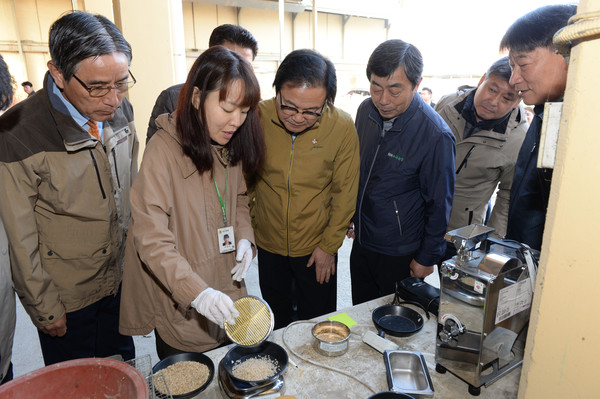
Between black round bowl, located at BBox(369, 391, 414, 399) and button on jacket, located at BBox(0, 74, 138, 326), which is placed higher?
button on jacket, located at BBox(0, 74, 138, 326)

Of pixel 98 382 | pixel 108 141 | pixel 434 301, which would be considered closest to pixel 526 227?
pixel 434 301

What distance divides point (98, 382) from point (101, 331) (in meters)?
0.91

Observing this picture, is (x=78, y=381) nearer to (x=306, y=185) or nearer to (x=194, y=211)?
(x=194, y=211)

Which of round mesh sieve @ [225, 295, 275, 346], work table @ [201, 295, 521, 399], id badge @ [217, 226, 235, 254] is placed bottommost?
work table @ [201, 295, 521, 399]

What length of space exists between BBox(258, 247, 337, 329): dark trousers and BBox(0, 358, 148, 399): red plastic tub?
1.08 m

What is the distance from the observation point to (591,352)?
0.48 m

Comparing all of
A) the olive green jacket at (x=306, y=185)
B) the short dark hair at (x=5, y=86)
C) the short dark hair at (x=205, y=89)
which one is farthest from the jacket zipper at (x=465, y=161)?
Result: the short dark hair at (x=5, y=86)

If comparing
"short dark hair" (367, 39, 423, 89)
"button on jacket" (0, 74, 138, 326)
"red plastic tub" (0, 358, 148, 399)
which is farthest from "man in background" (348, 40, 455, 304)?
"red plastic tub" (0, 358, 148, 399)

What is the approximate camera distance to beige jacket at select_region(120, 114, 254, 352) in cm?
106

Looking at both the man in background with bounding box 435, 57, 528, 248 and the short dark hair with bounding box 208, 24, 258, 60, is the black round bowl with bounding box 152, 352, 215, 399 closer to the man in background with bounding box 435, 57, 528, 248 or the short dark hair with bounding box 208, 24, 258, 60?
the man in background with bounding box 435, 57, 528, 248

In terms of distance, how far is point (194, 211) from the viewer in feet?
4.01

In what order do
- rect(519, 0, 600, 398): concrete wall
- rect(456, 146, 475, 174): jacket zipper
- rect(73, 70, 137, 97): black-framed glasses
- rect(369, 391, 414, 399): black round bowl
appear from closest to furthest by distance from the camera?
rect(519, 0, 600, 398): concrete wall, rect(369, 391, 414, 399): black round bowl, rect(73, 70, 137, 97): black-framed glasses, rect(456, 146, 475, 174): jacket zipper

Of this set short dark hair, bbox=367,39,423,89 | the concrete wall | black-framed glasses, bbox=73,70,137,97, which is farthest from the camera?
short dark hair, bbox=367,39,423,89

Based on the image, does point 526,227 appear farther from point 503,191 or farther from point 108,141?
point 108,141
